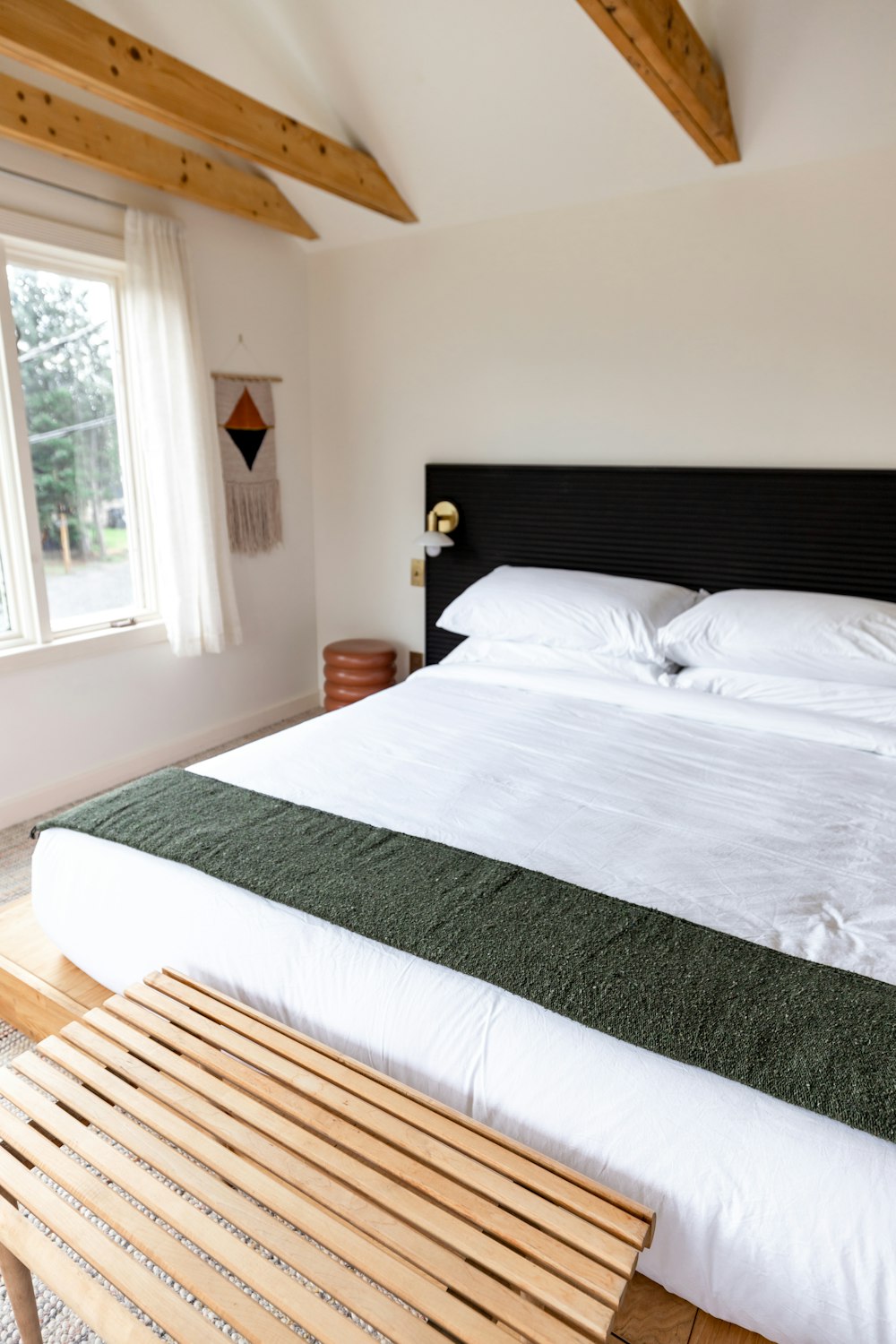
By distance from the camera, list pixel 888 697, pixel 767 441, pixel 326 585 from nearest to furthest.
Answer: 1. pixel 888 697
2. pixel 767 441
3. pixel 326 585

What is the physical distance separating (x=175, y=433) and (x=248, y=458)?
50cm

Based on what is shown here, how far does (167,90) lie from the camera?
2252 mm

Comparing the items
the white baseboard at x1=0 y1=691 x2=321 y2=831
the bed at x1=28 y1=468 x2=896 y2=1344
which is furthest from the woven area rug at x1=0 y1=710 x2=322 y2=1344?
the bed at x1=28 y1=468 x2=896 y2=1344

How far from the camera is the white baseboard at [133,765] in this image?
289 centimetres

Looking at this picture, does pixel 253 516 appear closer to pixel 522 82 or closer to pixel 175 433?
pixel 175 433

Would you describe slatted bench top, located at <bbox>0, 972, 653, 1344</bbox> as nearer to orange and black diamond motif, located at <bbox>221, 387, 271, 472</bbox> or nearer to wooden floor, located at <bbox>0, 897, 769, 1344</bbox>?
wooden floor, located at <bbox>0, 897, 769, 1344</bbox>

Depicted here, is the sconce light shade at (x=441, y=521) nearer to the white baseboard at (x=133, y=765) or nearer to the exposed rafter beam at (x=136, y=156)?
the white baseboard at (x=133, y=765)

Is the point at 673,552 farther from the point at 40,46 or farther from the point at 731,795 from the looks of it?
the point at 40,46

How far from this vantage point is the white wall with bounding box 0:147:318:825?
286 centimetres

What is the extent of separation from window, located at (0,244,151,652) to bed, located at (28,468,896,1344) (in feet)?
4.09

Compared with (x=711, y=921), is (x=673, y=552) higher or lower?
higher

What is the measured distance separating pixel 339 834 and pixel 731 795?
90cm

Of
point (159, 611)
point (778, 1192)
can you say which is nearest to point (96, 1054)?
point (778, 1192)

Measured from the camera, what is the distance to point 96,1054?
1293mm
